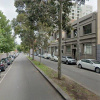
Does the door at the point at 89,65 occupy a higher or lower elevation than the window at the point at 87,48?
lower

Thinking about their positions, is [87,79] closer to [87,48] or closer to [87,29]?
[87,48]

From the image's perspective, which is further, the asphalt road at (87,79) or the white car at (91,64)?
the white car at (91,64)

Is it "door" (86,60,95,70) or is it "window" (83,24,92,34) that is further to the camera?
"window" (83,24,92,34)

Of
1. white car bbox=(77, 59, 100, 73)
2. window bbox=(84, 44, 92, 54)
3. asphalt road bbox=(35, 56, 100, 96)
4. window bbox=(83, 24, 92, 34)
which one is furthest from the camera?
window bbox=(83, 24, 92, 34)

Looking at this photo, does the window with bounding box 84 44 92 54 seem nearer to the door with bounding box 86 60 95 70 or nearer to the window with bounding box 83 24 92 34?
the window with bounding box 83 24 92 34

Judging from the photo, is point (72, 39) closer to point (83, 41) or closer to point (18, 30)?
point (83, 41)

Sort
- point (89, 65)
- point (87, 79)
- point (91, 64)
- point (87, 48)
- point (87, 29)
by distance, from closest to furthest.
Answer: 1. point (87, 79)
2. point (91, 64)
3. point (89, 65)
4. point (87, 48)
5. point (87, 29)

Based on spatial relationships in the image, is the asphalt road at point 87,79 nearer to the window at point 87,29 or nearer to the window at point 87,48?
the window at point 87,48

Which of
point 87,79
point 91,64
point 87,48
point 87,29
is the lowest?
point 87,79

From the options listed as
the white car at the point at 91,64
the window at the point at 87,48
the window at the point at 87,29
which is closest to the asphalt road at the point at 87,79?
the white car at the point at 91,64

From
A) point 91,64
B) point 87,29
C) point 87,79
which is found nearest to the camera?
point 87,79

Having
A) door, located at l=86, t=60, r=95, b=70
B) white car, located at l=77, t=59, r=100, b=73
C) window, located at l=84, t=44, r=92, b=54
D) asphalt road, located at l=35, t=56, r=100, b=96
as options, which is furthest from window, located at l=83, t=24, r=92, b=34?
asphalt road, located at l=35, t=56, r=100, b=96

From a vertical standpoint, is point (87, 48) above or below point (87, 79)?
above

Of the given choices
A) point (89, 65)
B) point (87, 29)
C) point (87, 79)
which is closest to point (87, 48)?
point (87, 29)
